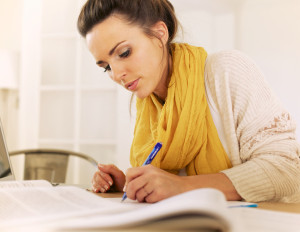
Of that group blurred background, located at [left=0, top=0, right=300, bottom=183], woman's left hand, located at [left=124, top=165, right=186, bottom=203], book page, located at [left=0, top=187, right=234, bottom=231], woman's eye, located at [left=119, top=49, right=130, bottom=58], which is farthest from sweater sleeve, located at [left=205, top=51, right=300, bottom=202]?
blurred background, located at [left=0, top=0, right=300, bottom=183]

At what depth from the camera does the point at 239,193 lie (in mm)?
781

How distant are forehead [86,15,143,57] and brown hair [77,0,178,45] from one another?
0.02 meters

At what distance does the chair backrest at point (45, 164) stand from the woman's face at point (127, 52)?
0.82m

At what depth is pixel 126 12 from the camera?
1.07 m

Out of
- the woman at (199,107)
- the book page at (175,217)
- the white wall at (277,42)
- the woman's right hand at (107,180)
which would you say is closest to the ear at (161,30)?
the woman at (199,107)

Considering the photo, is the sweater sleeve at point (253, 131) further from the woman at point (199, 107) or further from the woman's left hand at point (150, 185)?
the woman's left hand at point (150, 185)

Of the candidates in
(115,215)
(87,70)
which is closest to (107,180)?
(115,215)

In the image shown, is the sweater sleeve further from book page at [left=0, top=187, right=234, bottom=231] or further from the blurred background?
the blurred background

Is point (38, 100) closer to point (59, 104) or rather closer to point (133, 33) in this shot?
point (59, 104)

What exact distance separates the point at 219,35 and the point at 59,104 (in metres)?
1.47

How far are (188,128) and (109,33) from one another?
37 cm

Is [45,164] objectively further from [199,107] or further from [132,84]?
[199,107]

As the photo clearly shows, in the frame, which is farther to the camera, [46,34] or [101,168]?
[46,34]

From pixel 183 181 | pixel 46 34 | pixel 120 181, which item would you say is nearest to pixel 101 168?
pixel 120 181
